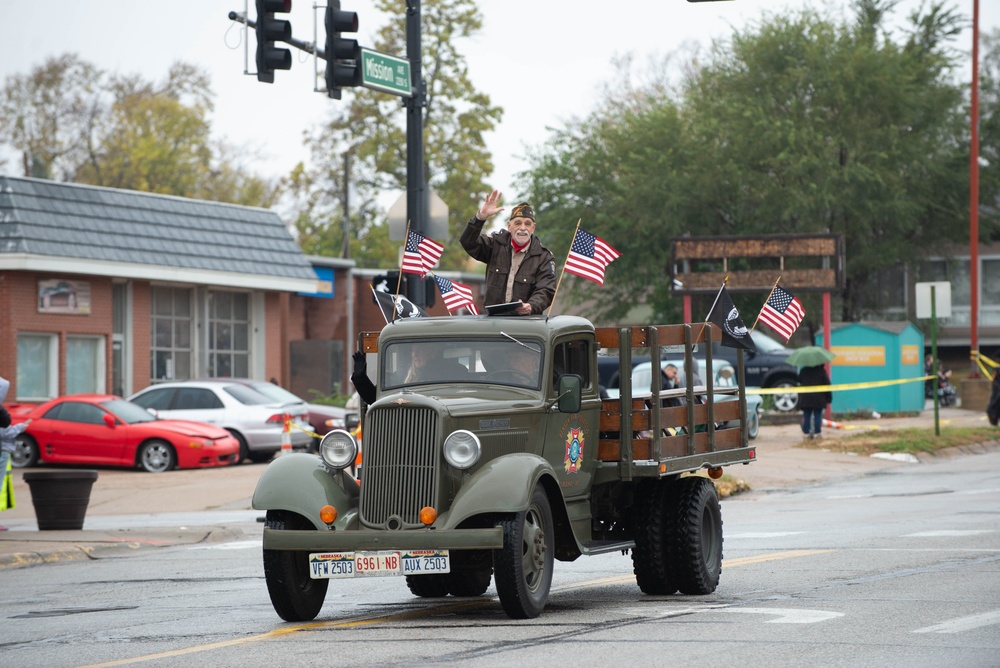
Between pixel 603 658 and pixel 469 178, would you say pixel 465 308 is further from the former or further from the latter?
pixel 469 178

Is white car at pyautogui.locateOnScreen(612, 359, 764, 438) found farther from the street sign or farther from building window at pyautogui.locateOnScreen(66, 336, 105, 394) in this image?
building window at pyautogui.locateOnScreen(66, 336, 105, 394)

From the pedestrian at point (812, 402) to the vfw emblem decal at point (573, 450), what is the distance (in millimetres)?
19075

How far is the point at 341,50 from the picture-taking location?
716 inches

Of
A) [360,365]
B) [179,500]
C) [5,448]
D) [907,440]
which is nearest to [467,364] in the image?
[360,365]

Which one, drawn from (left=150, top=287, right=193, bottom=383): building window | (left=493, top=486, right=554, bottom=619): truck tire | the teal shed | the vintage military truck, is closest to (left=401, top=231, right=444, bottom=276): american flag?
the vintage military truck

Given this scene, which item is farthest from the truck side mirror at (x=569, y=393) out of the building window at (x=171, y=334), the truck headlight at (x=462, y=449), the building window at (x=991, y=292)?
the building window at (x=991, y=292)

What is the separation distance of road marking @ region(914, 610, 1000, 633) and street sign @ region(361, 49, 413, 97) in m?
10.7

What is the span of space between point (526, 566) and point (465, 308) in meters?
4.45

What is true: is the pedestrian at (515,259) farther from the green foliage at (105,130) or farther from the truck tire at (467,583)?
the green foliage at (105,130)

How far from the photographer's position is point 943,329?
5906 centimetres

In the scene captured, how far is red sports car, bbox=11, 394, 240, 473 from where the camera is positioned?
88.1 ft

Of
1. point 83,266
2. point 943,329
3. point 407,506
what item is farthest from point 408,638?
point 943,329

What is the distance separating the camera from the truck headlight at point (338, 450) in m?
9.85

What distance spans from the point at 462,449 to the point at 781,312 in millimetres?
5546
